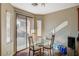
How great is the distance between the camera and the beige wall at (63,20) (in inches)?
80.7

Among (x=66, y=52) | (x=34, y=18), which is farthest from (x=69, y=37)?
(x=34, y=18)

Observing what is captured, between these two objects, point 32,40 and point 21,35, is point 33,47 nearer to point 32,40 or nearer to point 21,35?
point 32,40

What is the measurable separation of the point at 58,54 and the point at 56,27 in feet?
1.34

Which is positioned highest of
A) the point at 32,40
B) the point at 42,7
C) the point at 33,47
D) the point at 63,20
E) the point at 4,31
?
the point at 42,7

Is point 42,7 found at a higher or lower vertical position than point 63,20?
higher

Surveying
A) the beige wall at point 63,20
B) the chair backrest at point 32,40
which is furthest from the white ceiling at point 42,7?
the chair backrest at point 32,40

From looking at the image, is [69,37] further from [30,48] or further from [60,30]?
[30,48]

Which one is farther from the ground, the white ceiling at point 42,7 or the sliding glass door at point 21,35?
the white ceiling at point 42,7

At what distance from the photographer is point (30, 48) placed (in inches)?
82.5

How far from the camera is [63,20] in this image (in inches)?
81.7

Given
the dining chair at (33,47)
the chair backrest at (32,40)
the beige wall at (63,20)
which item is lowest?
the dining chair at (33,47)

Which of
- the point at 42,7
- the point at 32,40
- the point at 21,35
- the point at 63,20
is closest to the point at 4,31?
the point at 21,35

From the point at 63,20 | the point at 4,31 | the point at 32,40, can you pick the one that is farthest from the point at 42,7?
the point at 4,31

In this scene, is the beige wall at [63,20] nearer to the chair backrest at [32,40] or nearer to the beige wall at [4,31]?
the chair backrest at [32,40]
